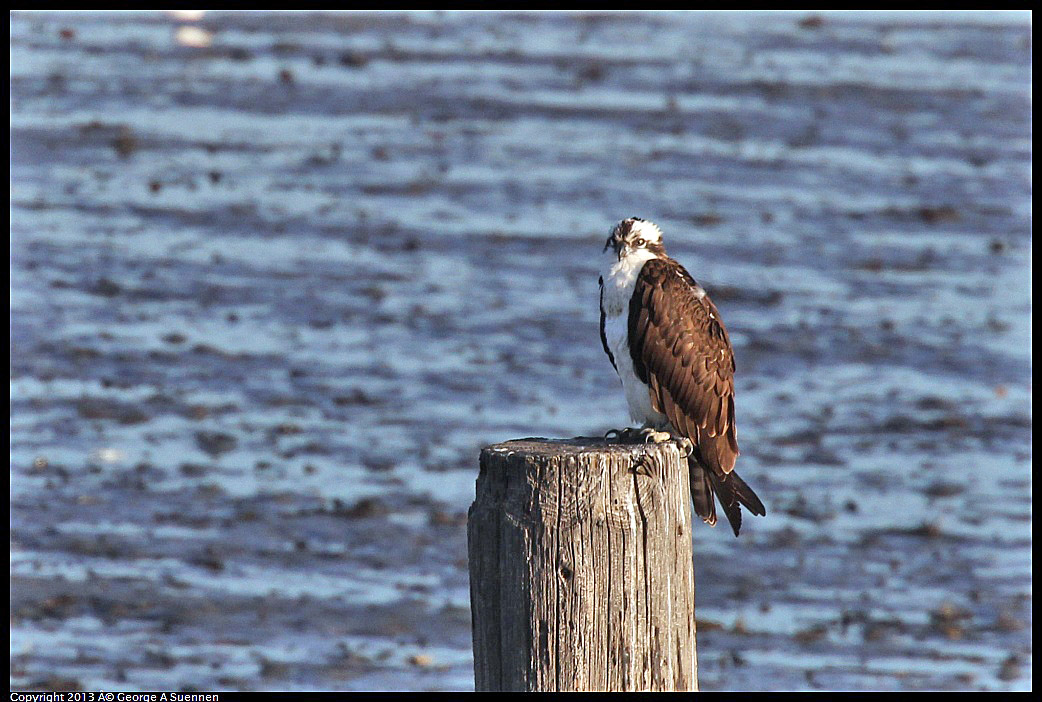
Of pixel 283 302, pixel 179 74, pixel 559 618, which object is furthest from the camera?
pixel 179 74

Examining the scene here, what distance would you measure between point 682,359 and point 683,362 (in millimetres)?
12

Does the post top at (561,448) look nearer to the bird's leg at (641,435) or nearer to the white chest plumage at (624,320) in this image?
the bird's leg at (641,435)

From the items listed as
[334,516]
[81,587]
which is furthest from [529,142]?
[81,587]

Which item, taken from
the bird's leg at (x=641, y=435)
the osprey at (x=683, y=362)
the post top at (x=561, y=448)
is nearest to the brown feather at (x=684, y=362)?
the osprey at (x=683, y=362)

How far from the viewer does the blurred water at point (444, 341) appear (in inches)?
291

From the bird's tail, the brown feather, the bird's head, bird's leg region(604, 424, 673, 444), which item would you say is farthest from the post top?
the bird's head

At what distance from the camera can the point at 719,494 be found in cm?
518

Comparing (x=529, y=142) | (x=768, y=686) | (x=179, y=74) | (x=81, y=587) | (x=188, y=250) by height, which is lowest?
(x=768, y=686)

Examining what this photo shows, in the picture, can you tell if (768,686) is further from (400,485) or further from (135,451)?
(135,451)

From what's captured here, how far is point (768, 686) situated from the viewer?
6.83 meters

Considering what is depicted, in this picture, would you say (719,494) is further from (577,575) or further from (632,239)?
(577,575)

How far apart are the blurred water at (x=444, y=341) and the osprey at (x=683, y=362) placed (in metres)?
1.94

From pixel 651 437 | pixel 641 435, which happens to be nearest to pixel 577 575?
pixel 651 437

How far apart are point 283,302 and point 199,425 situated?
241 centimetres
